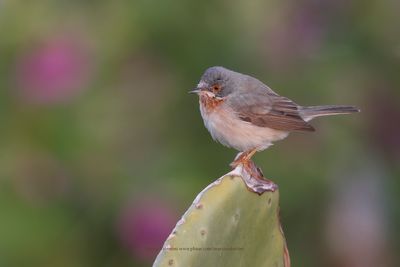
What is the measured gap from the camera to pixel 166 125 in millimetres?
6418

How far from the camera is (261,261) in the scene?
10.1ft

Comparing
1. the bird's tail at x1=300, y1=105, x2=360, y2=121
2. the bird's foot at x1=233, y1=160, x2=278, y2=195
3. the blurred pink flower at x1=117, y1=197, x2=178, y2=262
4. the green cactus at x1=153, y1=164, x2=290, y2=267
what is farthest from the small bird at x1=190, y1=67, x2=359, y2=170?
the green cactus at x1=153, y1=164, x2=290, y2=267

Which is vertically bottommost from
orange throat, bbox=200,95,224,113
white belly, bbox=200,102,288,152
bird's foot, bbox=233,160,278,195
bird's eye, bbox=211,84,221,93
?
white belly, bbox=200,102,288,152

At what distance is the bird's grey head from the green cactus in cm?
178

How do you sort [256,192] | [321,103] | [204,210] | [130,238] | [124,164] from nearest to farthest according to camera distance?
1. [204,210]
2. [256,192]
3. [130,238]
4. [124,164]
5. [321,103]

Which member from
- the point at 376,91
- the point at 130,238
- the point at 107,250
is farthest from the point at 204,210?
the point at 376,91

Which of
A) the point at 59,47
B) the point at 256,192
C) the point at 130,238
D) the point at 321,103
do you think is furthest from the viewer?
the point at 321,103

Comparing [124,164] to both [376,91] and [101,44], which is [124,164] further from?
[376,91]

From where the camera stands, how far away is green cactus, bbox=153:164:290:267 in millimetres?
2799

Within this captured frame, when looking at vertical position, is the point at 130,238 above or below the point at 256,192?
below

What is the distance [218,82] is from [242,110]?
0.22m

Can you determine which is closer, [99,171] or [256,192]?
[256,192]

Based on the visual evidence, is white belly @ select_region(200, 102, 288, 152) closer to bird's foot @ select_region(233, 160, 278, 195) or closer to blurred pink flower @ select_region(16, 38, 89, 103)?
blurred pink flower @ select_region(16, 38, 89, 103)

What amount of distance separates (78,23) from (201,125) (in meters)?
1.21
